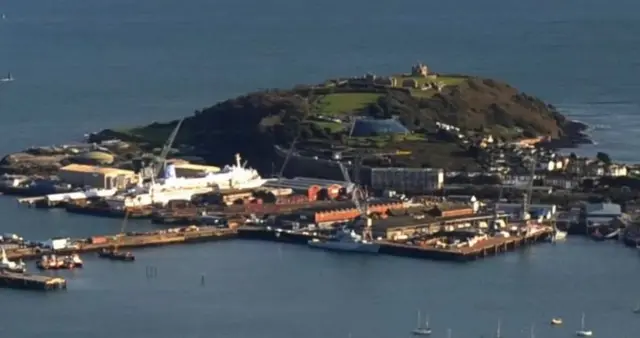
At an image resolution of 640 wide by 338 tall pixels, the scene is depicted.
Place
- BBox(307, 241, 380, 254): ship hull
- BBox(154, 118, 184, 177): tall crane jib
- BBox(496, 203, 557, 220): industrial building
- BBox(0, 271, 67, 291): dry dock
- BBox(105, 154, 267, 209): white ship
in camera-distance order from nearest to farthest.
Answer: BBox(0, 271, 67, 291): dry dock, BBox(307, 241, 380, 254): ship hull, BBox(496, 203, 557, 220): industrial building, BBox(105, 154, 267, 209): white ship, BBox(154, 118, 184, 177): tall crane jib

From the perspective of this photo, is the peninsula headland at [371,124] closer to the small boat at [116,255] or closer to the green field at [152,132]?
the green field at [152,132]

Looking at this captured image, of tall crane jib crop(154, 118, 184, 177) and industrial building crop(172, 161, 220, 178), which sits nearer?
industrial building crop(172, 161, 220, 178)

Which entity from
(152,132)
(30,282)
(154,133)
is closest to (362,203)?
(30,282)

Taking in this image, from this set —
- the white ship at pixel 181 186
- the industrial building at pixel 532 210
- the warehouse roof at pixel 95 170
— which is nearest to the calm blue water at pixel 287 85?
the white ship at pixel 181 186

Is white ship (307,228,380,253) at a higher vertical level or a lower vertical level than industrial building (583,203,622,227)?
lower

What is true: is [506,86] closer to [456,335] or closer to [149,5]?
[456,335]

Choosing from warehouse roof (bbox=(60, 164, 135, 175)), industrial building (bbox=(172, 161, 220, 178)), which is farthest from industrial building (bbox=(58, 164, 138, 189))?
industrial building (bbox=(172, 161, 220, 178))

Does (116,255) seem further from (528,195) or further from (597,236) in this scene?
(528,195)

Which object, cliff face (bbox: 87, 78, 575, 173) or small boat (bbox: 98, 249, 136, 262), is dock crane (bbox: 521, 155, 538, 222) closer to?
cliff face (bbox: 87, 78, 575, 173)
